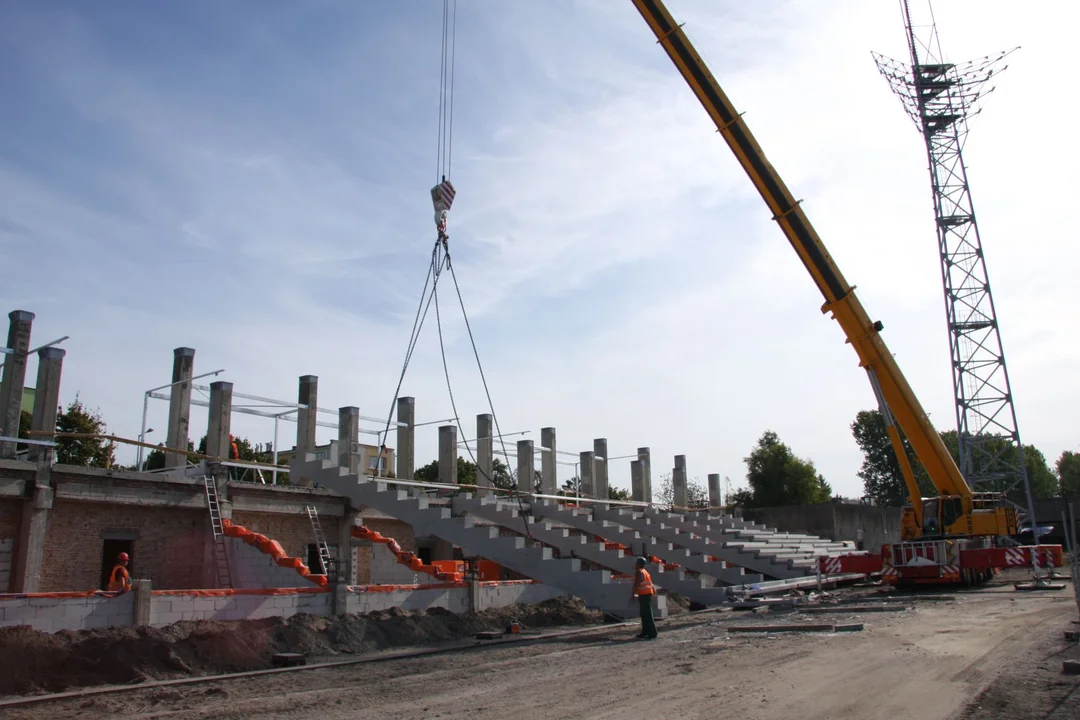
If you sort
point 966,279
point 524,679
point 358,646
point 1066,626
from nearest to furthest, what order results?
1. point 524,679
2. point 1066,626
3. point 358,646
4. point 966,279

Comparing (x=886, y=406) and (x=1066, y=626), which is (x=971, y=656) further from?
(x=886, y=406)

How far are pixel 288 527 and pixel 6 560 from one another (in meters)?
6.56

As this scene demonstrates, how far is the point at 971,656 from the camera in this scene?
34.2ft

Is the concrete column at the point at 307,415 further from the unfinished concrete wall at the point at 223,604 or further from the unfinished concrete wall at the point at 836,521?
the unfinished concrete wall at the point at 836,521

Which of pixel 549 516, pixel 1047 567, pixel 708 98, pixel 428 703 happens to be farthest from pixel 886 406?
pixel 428 703

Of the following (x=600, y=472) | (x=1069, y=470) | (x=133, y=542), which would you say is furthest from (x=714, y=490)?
(x=1069, y=470)

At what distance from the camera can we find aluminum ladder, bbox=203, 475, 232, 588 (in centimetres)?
1706

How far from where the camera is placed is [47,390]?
15.7 metres

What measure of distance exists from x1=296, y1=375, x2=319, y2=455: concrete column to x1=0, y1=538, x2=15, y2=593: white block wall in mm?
8486

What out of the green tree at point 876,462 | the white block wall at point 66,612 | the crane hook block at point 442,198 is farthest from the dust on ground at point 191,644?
the green tree at point 876,462

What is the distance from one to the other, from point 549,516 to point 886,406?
10845 millimetres

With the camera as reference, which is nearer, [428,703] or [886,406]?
[428,703]

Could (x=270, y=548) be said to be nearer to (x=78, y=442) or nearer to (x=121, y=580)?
(x=121, y=580)

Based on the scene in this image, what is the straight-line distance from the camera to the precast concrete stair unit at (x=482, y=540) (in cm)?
1747
